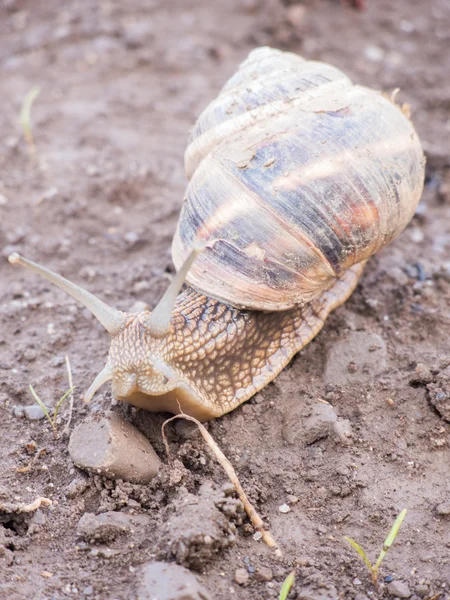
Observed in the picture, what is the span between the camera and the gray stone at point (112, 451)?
3.32 metres

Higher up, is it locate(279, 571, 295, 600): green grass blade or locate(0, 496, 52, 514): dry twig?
locate(279, 571, 295, 600): green grass blade

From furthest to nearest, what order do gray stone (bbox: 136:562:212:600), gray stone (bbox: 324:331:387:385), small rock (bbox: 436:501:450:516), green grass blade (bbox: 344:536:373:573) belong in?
1. gray stone (bbox: 324:331:387:385)
2. small rock (bbox: 436:501:450:516)
3. green grass blade (bbox: 344:536:373:573)
4. gray stone (bbox: 136:562:212:600)

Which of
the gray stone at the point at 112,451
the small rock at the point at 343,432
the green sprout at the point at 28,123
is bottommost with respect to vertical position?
the small rock at the point at 343,432

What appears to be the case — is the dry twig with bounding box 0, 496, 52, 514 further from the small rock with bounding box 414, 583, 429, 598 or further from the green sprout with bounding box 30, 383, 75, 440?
the small rock with bounding box 414, 583, 429, 598

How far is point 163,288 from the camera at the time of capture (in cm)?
452

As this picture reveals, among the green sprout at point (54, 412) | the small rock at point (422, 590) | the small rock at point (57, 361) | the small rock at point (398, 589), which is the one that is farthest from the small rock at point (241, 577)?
the small rock at point (57, 361)

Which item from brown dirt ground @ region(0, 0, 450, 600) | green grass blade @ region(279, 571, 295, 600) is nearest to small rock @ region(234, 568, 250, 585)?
brown dirt ground @ region(0, 0, 450, 600)

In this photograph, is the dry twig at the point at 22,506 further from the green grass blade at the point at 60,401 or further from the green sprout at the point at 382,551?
the green sprout at the point at 382,551

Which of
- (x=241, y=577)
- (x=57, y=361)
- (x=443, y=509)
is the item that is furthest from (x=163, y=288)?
(x=443, y=509)

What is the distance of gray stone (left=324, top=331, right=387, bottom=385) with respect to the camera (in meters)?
3.98

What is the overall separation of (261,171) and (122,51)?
3686 mm

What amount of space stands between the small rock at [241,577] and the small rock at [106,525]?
474mm

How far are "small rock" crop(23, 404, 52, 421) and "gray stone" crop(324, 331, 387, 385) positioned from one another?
1569 mm

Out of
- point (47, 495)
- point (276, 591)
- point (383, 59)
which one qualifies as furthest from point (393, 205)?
point (383, 59)
